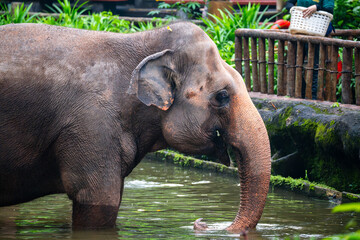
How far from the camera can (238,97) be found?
630cm

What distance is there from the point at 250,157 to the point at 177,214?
189 centimetres

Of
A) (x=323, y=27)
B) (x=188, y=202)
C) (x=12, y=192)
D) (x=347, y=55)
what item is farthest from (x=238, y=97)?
(x=323, y=27)

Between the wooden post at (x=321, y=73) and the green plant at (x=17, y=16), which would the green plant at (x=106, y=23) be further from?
the wooden post at (x=321, y=73)

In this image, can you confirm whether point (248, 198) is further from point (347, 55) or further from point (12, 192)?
point (347, 55)

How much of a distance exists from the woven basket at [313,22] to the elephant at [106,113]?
4516mm

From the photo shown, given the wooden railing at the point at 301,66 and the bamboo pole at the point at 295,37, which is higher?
the bamboo pole at the point at 295,37

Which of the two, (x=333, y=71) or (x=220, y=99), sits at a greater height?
(x=220, y=99)

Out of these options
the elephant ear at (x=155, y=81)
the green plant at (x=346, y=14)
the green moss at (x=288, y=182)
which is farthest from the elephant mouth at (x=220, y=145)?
the green plant at (x=346, y=14)

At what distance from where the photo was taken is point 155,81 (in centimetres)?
626

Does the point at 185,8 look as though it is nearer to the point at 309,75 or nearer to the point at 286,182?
the point at 309,75

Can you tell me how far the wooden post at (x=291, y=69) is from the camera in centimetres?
1096

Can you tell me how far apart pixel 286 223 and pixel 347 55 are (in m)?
3.21

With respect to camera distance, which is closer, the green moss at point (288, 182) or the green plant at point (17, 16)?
the green moss at point (288, 182)

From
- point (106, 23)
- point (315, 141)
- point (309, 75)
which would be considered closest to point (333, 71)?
point (309, 75)
